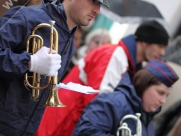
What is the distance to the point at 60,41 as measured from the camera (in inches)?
101

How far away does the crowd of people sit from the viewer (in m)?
2.32

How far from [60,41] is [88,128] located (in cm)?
79

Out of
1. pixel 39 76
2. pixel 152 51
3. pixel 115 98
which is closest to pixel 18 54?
pixel 39 76

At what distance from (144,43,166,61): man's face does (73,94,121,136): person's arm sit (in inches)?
62.5

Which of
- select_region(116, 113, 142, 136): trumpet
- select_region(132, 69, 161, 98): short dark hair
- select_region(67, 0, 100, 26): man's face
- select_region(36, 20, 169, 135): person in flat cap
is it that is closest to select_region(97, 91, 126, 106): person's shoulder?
select_region(116, 113, 142, 136): trumpet

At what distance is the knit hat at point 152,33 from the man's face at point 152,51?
0.05 meters

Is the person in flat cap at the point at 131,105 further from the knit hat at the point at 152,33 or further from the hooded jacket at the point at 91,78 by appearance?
the knit hat at the point at 152,33

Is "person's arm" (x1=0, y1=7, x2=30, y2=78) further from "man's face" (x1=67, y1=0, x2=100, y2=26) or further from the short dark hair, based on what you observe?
the short dark hair

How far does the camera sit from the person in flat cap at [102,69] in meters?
3.95

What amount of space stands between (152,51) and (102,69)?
2.90 feet

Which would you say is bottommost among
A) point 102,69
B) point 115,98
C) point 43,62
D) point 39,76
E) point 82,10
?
point 102,69

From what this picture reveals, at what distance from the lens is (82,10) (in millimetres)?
2535

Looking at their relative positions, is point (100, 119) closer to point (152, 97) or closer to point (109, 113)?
point (109, 113)

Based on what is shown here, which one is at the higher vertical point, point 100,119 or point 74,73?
point 100,119
